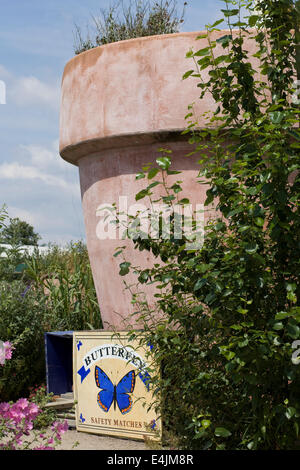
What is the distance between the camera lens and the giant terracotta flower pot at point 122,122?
12.8ft

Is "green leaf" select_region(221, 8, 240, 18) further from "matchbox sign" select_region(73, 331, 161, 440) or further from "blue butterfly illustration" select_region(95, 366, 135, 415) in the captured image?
"blue butterfly illustration" select_region(95, 366, 135, 415)

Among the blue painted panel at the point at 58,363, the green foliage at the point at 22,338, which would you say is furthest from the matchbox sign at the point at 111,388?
the green foliage at the point at 22,338

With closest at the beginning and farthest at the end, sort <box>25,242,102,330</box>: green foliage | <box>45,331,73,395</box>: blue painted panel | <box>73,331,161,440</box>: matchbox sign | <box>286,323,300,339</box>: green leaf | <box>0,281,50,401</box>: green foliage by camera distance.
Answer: <box>286,323,300,339</box>: green leaf, <box>73,331,161,440</box>: matchbox sign, <box>45,331,73,395</box>: blue painted panel, <box>0,281,50,401</box>: green foliage, <box>25,242,102,330</box>: green foliage

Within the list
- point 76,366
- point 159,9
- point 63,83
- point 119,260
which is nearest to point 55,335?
point 76,366

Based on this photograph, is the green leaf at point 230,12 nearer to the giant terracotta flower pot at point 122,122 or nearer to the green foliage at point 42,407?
the giant terracotta flower pot at point 122,122

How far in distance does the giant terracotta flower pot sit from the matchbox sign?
22cm

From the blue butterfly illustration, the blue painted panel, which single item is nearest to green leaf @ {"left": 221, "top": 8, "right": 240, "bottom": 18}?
the blue butterfly illustration

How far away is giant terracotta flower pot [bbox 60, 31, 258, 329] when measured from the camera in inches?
153

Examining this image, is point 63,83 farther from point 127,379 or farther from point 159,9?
point 127,379

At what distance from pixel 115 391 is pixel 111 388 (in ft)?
0.14

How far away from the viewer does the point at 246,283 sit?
2354mm

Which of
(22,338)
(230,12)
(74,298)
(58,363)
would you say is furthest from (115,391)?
(230,12)

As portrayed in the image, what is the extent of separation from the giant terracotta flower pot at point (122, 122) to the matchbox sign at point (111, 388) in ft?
0.71

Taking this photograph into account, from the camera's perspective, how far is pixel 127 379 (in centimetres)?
389
